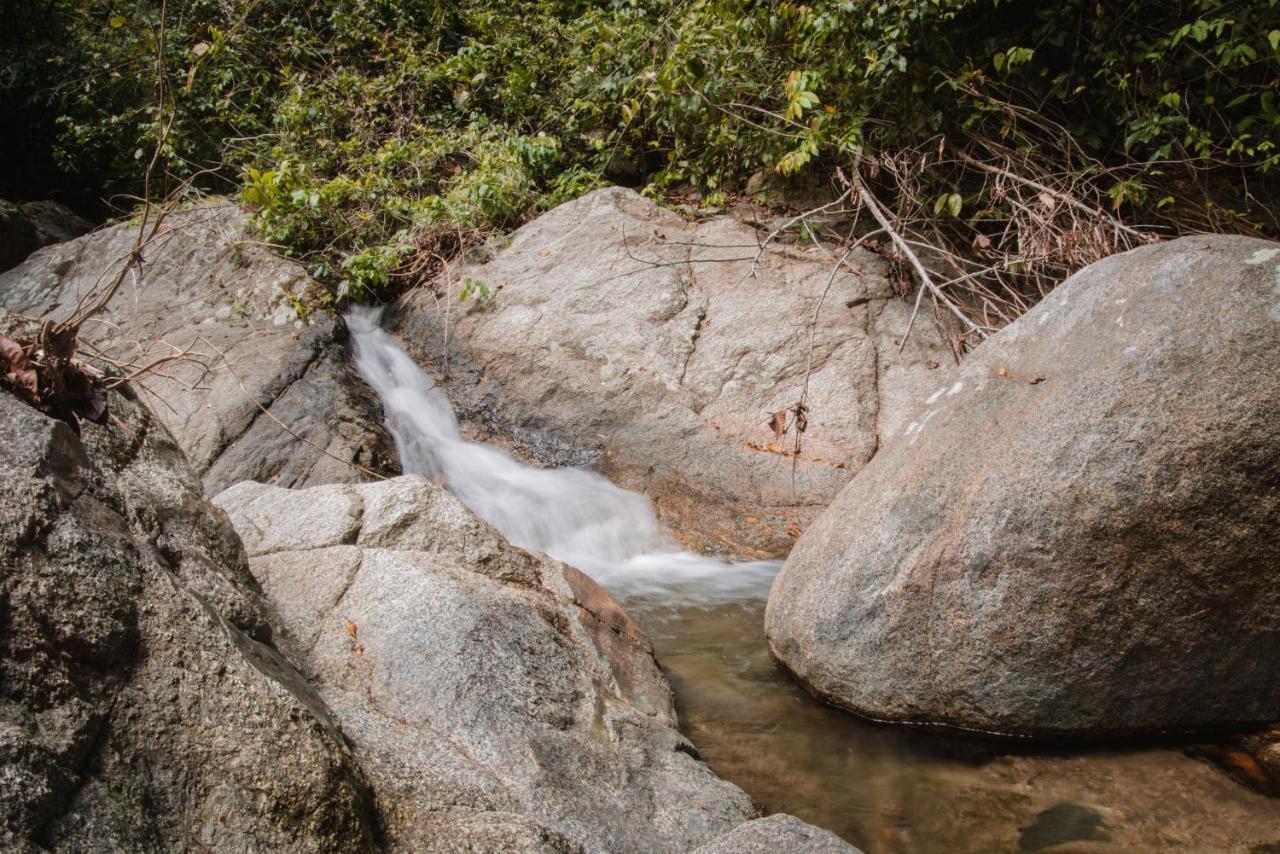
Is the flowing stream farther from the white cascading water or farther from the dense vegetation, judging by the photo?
the dense vegetation

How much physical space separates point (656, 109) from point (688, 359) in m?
2.69

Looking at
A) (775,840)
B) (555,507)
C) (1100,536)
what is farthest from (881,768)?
(555,507)

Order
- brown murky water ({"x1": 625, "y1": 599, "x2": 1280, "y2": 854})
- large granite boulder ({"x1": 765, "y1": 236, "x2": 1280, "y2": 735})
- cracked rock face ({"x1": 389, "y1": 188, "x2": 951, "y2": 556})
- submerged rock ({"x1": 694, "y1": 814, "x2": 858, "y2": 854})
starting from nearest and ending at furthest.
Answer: submerged rock ({"x1": 694, "y1": 814, "x2": 858, "y2": 854}) → brown murky water ({"x1": 625, "y1": 599, "x2": 1280, "y2": 854}) → large granite boulder ({"x1": 765, "y1": 236, "x2": 1280, "y2": 735}) → cracked rock face ({"x1": 389, "y1": 188, "x2": 951, "y2": 556})


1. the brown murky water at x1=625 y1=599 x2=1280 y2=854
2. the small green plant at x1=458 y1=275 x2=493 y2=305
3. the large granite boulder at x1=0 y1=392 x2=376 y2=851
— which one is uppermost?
the large granite boulder at x1=0 y1=392 x2=376 y2=851

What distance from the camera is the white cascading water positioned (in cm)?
554

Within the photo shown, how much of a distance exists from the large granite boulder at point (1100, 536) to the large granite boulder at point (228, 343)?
3.81 meters

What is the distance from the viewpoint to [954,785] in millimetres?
3369

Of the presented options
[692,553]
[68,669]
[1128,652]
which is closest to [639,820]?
[68,669]

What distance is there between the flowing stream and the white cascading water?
Result: 43 millimetres

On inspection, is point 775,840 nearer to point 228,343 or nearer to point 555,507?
point 555,507

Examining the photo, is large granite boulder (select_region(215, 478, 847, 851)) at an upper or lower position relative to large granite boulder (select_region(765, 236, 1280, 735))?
upper

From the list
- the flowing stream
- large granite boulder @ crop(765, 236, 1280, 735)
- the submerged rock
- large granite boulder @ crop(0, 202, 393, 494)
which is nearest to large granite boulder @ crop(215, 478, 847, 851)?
the submerged rock

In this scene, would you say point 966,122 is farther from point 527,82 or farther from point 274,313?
point 274,313

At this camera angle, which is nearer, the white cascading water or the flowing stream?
the flowing stream
